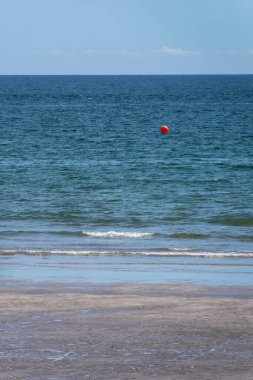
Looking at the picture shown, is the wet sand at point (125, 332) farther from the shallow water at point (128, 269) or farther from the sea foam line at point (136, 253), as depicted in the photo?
the sea foam line at point (136, 253)

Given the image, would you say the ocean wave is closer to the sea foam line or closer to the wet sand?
the sea foam line

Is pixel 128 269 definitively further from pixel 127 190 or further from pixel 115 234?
pixel 127 190

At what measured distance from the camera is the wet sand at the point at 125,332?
38.8 ft

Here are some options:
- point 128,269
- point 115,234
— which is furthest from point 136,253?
point 115,234

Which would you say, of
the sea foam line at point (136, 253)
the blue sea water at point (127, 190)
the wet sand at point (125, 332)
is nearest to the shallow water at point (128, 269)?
the sea foam line at point (136, 253)

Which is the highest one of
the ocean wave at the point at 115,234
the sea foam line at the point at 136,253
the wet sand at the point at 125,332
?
the wet sand at the point at 125,332

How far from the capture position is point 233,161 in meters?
46.3

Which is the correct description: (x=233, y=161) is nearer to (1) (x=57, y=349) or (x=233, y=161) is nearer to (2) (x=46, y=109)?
(1) (x=57, y=349)

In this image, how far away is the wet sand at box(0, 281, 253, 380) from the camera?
1184 cm

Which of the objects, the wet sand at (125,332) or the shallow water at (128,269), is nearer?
the wet sand at (125,332)

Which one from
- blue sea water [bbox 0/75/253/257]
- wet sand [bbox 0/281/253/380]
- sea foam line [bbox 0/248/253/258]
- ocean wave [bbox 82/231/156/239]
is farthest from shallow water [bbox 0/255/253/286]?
ocean wave [bbox 82/231/156/239]

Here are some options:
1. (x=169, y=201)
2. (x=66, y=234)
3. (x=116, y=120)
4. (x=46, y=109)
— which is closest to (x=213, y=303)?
(x=66, y=234)

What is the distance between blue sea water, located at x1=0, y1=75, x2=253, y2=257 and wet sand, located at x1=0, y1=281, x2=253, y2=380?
17.6 feet

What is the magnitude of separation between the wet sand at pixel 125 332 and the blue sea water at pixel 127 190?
5353 millimetres
